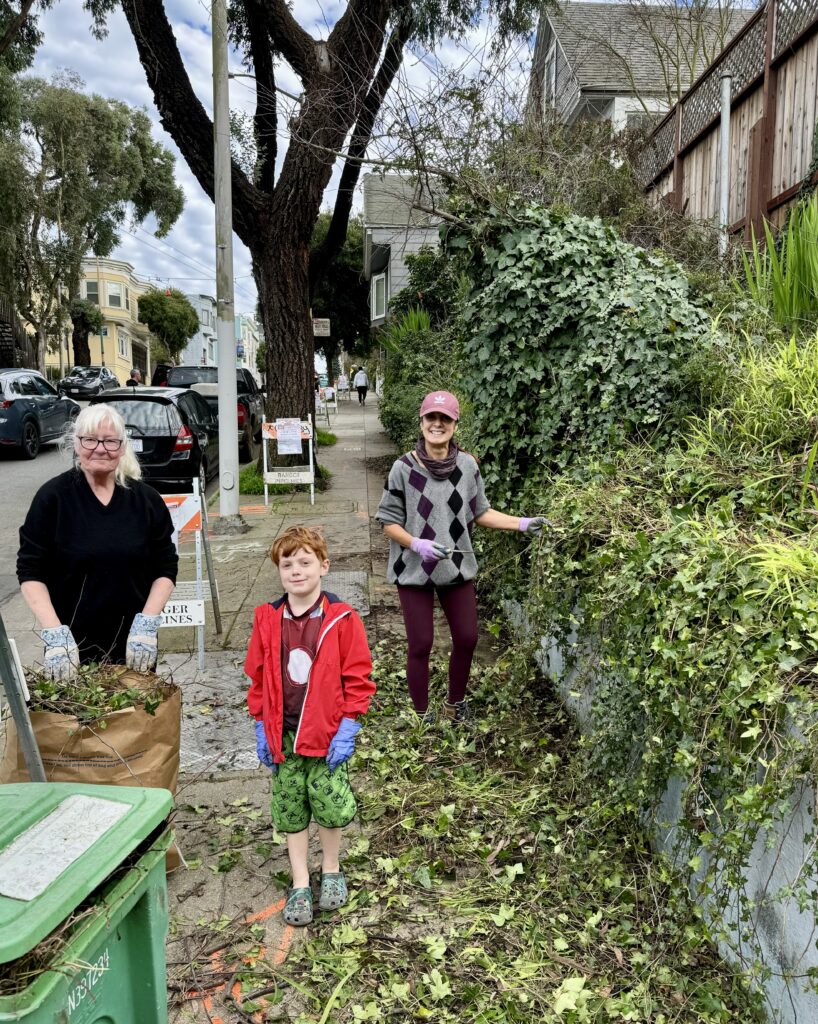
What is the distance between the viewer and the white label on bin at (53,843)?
1511 millimetres

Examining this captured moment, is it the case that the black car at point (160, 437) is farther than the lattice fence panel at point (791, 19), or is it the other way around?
the black car at point (160, 437)

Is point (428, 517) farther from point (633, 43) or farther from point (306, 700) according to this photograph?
point (633, 43)

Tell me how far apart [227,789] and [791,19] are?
7942 mm

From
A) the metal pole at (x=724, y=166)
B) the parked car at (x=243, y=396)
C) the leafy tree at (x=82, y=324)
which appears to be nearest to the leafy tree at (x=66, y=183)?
the leafy tree at (x=82, y=324)

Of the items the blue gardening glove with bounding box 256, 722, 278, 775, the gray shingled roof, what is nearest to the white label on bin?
the blue gardening glove with bounding box 256, 722, 278, 775

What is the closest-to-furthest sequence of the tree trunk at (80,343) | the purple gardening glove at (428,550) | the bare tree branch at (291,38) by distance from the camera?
the purple gardening glove at (428,550)
the bare tree branch at (291,38)
the tree trunk at (80,343)

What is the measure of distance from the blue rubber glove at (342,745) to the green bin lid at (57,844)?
993 millimetres

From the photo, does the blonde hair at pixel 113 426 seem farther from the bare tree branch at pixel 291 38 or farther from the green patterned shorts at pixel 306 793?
the bare tree branch at pixel 291 38

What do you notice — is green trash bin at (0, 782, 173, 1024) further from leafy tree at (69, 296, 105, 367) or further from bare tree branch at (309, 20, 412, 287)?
leafy tree at (69, 296, 105, 367)

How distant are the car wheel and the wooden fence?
12057mm

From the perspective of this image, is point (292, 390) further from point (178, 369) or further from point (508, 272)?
point (178, 369)

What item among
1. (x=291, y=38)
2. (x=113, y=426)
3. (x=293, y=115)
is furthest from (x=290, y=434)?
(x=113, y=426)

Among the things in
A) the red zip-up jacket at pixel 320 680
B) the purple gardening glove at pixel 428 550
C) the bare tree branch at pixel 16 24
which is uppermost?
the bare tree branch at pixel 16 24

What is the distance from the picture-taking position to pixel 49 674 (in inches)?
115
